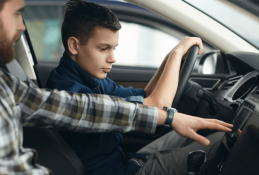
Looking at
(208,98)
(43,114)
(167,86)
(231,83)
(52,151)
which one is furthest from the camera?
(231,83)

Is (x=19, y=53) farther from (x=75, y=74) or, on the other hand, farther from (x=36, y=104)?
(x=36, y=104)

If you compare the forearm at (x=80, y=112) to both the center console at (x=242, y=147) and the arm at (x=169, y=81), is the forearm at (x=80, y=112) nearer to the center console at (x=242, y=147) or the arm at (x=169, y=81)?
the arm at (x=169, y=81)

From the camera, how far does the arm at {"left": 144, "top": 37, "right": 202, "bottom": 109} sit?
80 centimetres

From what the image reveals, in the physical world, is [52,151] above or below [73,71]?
below

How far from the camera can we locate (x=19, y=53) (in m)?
1.48

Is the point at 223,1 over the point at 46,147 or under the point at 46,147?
over

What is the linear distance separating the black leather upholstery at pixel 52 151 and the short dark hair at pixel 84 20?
0.37 m

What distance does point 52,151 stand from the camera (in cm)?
69

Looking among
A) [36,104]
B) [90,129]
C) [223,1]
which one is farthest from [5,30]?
[223,1]

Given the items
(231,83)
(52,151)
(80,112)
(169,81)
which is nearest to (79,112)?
(80,112)

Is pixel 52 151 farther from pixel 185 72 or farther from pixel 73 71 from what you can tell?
pixel 185 72

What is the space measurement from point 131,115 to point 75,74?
33 centimetres

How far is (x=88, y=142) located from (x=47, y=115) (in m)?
0.29

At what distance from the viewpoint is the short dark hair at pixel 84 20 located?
2.89 ft
